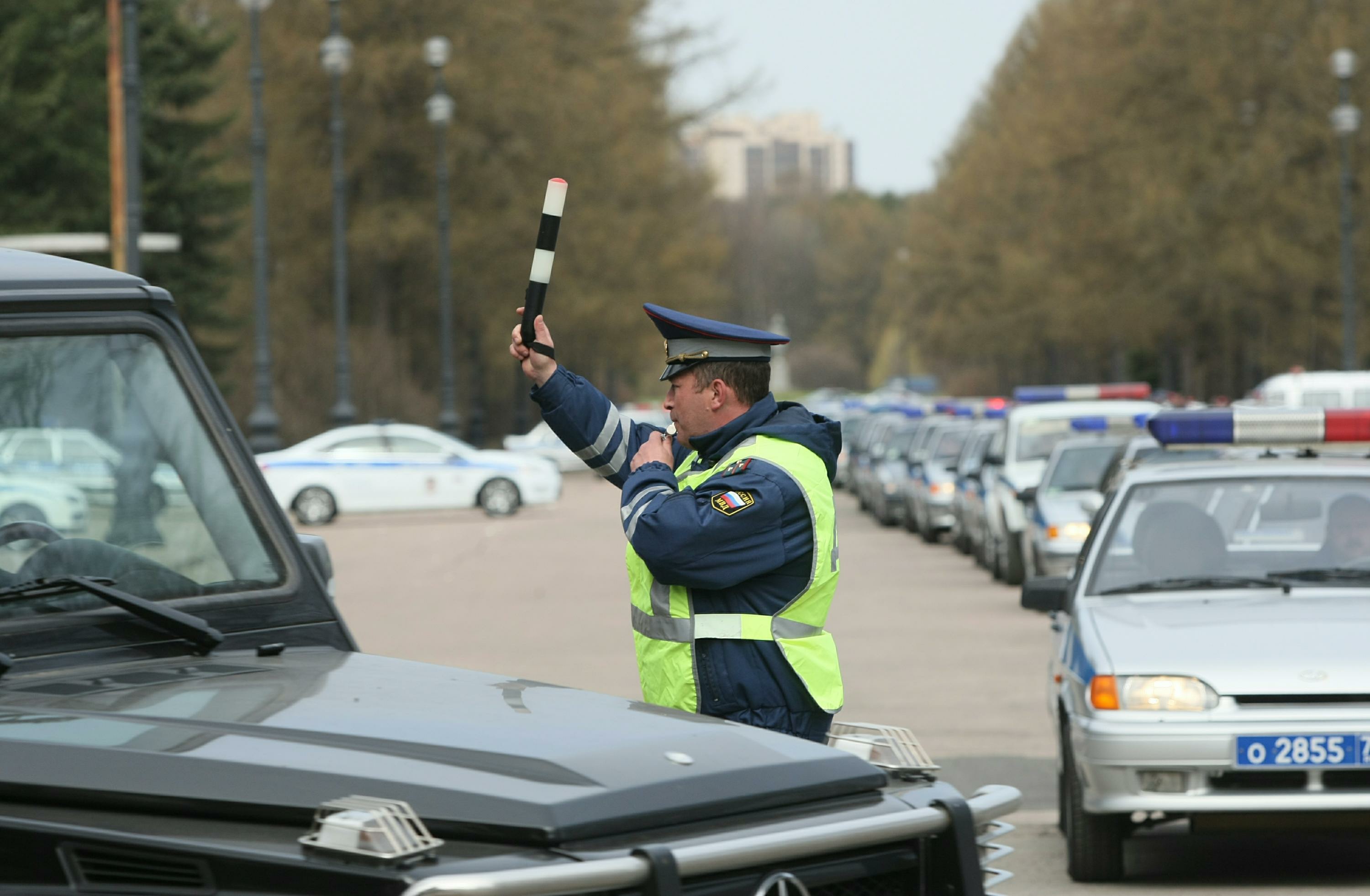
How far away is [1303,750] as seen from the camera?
24.8ft

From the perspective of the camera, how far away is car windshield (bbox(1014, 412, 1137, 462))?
2430cm

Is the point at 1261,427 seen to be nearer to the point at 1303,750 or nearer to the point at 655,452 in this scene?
the point at 1303,750

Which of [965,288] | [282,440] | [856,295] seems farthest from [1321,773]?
[856,295]

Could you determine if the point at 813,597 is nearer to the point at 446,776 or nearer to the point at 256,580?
the point at 256,580

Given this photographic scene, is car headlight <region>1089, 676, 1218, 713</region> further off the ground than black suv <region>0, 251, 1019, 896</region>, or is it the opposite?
black suv <region>0, 251, 1019, 896</region>

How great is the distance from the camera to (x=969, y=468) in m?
27.1

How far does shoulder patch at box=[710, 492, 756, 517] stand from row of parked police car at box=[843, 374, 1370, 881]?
11.9ft

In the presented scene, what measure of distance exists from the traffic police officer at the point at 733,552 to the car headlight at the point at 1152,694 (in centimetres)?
334

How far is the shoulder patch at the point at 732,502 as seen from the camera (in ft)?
14.6

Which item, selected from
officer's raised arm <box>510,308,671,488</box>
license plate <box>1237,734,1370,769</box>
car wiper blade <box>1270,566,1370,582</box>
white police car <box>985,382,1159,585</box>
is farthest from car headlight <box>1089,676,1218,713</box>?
white police car <box>985,382,1159,585</box>

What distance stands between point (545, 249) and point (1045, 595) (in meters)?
4.81

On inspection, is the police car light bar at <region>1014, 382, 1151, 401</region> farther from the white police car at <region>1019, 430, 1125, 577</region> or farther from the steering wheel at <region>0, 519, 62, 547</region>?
the steering wheel at <region>0, 519, 62, 547</region>

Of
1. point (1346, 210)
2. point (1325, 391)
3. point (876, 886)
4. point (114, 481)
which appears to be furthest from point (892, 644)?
point (1346, 210)

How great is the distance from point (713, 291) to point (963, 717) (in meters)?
76.4
